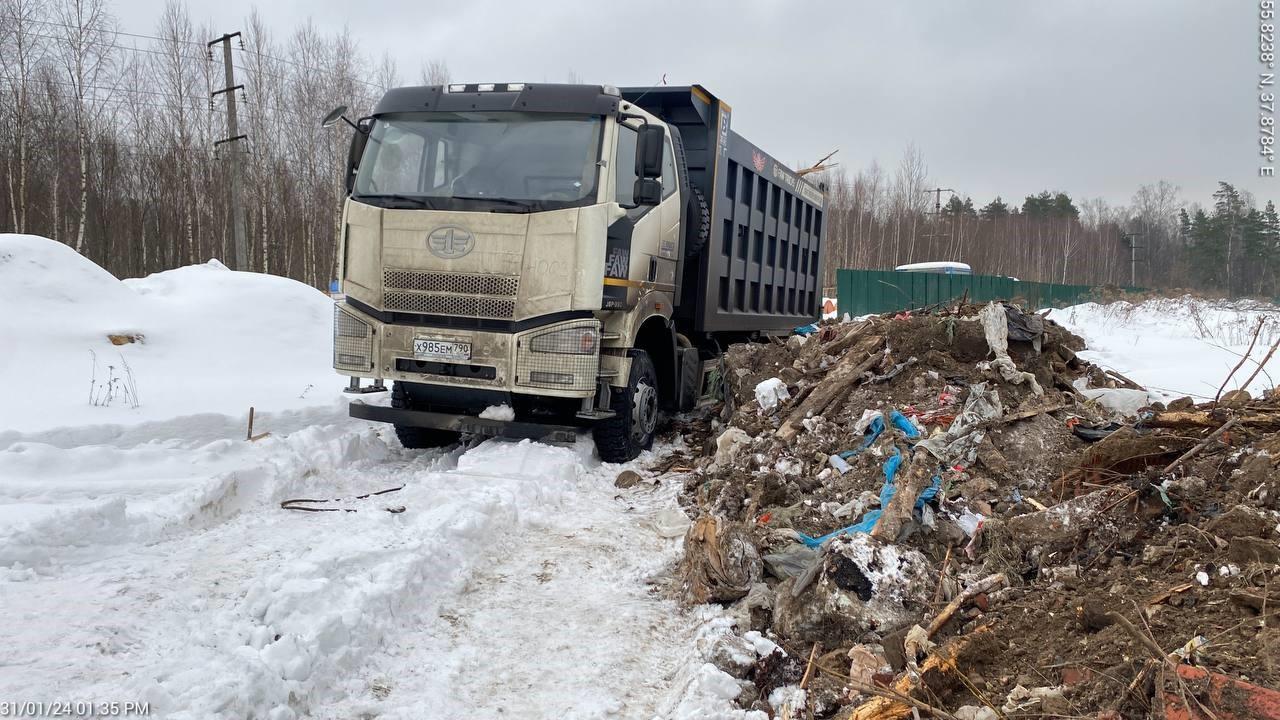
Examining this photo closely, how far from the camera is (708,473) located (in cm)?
641

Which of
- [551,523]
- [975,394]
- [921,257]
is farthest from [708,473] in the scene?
[921,257]

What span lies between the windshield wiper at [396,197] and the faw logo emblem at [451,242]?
267mm

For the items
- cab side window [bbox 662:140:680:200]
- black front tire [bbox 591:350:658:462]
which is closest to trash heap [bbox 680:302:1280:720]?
black front tire [bbox 591:350:658:462]

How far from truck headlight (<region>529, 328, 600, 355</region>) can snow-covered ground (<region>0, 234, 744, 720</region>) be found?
32.8 inches

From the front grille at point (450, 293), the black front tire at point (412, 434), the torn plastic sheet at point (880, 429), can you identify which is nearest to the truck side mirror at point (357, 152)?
the front grille at point (450, 293)

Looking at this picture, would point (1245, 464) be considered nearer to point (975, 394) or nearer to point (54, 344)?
point (975, 394)

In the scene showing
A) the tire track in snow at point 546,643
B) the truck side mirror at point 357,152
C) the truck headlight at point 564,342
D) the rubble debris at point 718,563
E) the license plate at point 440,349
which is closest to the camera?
the tire track in snow at point 546,643

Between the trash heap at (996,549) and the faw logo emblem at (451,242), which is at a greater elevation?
the faw logo emblem at (451,242)

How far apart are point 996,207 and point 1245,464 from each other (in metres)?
74.5

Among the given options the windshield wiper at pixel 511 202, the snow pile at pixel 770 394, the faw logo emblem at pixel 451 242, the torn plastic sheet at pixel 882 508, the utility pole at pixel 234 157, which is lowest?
the torn plastic sheet at pixel 882 508

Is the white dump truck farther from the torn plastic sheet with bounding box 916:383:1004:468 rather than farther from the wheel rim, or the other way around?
the torn plastic sheet with bounding box 916:383:1004:468

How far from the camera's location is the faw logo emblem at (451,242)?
5.98m

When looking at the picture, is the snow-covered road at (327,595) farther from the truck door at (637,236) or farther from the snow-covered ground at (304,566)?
the truck door at (637,236)

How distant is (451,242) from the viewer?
6000 mm
